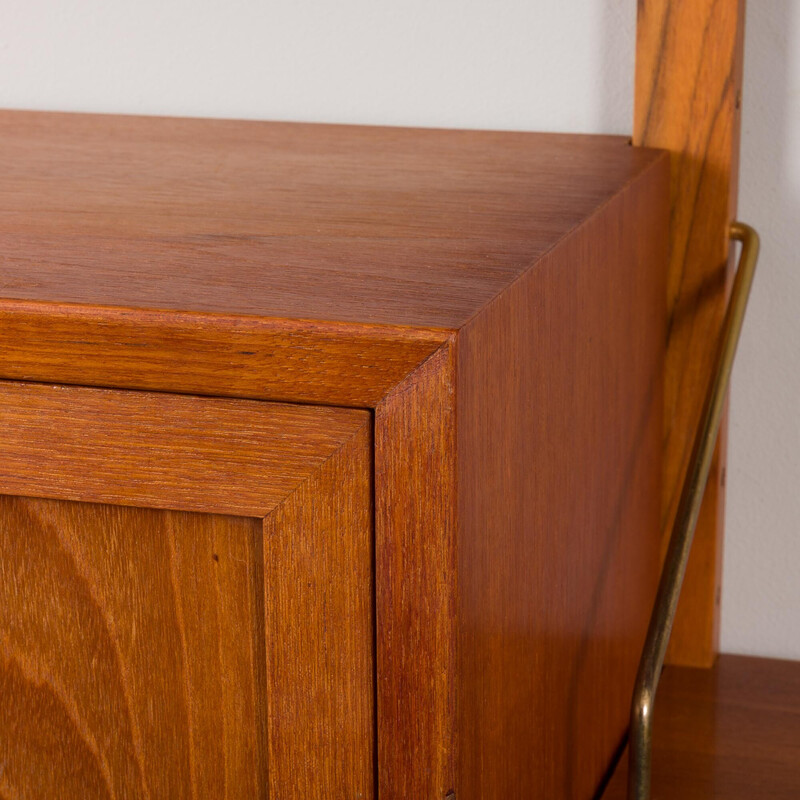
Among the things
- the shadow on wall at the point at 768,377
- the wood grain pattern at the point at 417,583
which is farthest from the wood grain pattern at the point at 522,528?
the shadow on wall at the point at 768,377

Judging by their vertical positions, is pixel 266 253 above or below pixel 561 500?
above

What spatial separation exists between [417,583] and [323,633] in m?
0.04

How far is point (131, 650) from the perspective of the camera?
1.42ft

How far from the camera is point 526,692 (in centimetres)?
48

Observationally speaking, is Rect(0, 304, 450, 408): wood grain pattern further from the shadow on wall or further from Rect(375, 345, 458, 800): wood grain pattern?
the shadow on wall

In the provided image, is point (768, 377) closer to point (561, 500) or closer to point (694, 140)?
point (694, 140)

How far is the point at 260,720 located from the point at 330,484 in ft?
0.31

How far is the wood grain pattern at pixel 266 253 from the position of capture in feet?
1.23

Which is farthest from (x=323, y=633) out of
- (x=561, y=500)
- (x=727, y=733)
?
(x=727, y=733)

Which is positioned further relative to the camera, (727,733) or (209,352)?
(727,733)

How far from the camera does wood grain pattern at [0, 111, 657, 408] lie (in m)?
0.38

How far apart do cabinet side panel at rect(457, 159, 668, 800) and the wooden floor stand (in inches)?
1.3

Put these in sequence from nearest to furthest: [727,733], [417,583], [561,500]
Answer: [417,583] → [561,500] → [727,733]

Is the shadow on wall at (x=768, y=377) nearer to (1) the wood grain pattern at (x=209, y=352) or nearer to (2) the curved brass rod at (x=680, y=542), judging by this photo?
(2) the curved brass rod at (x=680, y=542)
